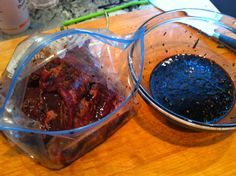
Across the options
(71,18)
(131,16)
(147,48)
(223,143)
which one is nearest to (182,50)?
(147,48)

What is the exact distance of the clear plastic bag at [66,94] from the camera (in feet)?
2.10

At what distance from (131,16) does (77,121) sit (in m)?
0.51

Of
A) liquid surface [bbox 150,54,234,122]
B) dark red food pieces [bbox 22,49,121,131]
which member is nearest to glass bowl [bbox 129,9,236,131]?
liquid surface [bbox 150,54,234,122]

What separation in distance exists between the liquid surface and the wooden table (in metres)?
0.05

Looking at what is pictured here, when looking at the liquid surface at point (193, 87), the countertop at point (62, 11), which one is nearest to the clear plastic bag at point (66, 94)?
the liquid surface at point (193, 87)

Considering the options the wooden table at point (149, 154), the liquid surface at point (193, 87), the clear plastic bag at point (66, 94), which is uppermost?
the clear plastic bag at point (66, 94)

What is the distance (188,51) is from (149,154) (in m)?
0.39

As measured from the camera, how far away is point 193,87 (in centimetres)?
81

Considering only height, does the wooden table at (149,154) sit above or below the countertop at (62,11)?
below

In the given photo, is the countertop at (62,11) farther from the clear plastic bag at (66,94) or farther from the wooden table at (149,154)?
the wooden table at (149,154)

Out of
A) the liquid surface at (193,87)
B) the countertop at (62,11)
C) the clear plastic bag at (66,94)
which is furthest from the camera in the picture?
the countertop at (62,11)

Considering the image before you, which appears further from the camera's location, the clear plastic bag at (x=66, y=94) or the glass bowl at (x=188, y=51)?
the glass bowl at (x=188, y=51)

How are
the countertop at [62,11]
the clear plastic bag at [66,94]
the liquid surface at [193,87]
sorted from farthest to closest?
1. the countertop at [62,11]
2. the liquid surface at [193,87]
3. the clear plastic bag at [66,94]

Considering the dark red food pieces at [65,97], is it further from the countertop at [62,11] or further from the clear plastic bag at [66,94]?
the countertop at [62,11]
